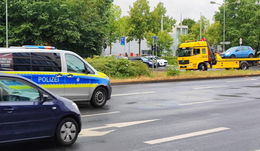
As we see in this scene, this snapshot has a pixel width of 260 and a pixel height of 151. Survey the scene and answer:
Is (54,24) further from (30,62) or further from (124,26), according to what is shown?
(30,62)

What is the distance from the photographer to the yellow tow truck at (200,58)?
112ft

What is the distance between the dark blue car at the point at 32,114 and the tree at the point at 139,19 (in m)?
48.6

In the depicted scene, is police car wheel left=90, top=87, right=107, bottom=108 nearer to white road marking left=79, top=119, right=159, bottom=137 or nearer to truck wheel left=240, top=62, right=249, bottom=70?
white road marking left=79, top=119, right=159, bottom=137

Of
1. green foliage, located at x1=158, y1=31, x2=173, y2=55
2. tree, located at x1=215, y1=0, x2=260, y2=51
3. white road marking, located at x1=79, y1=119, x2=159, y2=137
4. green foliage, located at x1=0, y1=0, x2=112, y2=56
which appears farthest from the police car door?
tree, located at x1=215, y1=0, x2=260, y2=51

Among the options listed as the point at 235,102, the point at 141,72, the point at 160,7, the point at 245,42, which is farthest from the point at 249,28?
the point at 235,102

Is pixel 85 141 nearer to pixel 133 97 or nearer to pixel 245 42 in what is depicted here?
pixel 133 97

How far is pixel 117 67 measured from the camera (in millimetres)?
22562

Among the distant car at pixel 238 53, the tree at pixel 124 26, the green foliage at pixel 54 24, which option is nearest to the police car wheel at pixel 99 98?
the distant car at pixel 238 53

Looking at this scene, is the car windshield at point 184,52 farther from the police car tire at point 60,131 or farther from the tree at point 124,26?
the police car tire at point 60,131

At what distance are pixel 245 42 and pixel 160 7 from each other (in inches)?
586

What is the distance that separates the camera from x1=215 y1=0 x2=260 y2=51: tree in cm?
5994

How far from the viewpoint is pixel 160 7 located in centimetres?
6134

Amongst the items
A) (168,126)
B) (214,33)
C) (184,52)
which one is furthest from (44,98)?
(214,33)

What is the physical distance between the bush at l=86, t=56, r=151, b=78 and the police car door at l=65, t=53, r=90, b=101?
405 inches
